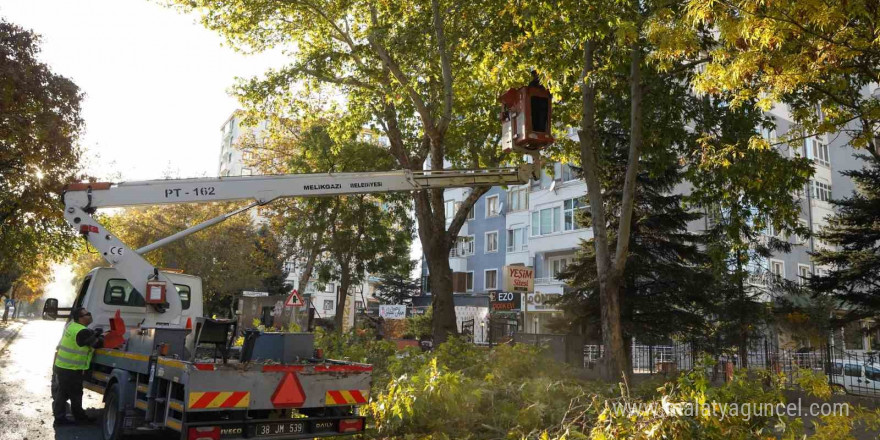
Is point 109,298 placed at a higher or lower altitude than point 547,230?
lower

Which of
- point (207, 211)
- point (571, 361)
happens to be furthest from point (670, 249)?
point (207, 211)

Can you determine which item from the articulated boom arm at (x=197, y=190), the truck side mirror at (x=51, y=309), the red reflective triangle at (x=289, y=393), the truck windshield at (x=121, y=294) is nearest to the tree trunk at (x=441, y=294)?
the articulated boom arm at (x=197, y=190)

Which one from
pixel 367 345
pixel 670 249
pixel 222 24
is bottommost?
pixel 367 345

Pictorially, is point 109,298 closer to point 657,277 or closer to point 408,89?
point 408,89

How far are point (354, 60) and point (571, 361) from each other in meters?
10.5

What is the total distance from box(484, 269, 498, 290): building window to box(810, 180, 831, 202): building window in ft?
65.2

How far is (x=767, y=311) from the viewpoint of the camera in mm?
22031

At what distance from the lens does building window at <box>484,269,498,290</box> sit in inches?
1761

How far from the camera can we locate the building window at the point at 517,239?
4182cm

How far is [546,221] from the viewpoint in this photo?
126 feet

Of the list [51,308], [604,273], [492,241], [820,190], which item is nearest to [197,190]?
[51,308]

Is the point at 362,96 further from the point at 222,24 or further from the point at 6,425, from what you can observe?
the point at 6,425

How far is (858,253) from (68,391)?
20558mm

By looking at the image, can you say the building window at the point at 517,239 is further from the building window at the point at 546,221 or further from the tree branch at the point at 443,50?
the tree branch at the point at 443,50
